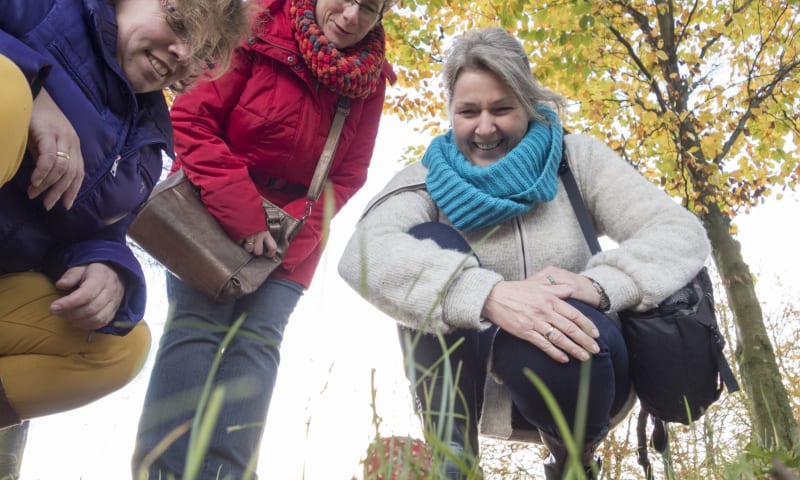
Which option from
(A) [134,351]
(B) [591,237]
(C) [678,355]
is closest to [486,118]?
(B) [591,237]

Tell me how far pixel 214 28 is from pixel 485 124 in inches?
38.1

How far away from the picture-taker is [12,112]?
132 centimetres

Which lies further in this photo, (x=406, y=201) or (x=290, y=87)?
(x=290, y=87)

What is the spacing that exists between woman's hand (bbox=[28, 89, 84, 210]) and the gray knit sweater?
30.5 inches

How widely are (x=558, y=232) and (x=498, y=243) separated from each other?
20 centimetres

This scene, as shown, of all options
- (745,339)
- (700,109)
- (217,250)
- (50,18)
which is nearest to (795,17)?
(700,109)

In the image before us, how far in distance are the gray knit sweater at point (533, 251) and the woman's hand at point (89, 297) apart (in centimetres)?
67

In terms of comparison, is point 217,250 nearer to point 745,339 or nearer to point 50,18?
point 50,18

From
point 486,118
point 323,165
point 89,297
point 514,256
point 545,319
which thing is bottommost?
point 89,297

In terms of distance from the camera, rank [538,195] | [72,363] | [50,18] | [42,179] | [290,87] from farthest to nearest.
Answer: [290,87], [538,195], [72,363], [50,18], [42,179]

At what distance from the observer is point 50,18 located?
1.66 metres

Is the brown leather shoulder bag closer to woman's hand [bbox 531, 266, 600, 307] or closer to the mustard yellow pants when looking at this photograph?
the mustard yellow pants

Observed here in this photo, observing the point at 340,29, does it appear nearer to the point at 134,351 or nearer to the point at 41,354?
the point at 134,351

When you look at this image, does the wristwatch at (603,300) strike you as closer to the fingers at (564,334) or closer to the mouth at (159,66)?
the fingers at (564,334)
